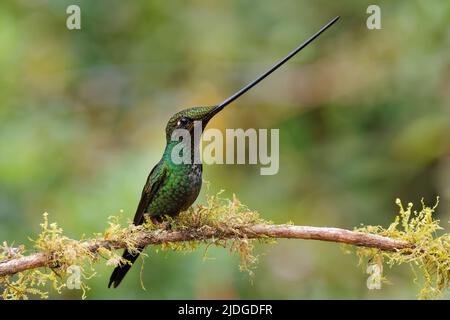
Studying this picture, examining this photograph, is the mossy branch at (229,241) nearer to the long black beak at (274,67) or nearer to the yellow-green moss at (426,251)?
the yellow-green moss at (426,251)

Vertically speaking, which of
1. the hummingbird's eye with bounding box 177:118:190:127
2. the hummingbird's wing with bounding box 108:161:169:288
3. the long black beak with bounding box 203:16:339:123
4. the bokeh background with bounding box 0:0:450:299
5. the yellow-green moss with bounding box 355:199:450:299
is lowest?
the yellow-green moss with bounding box 355:199:450:299

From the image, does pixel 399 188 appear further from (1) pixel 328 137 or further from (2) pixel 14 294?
(2) pixel 14 294

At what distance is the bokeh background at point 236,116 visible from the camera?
19.5 ft

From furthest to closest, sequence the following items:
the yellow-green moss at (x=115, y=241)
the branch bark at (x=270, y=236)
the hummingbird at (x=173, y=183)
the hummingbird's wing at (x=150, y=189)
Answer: the hummingbird's wing at (x=150, y=189) → the hummingbird at (x=173, y=183) → the yellow-green moss at (x=115, y=241) → the branch bark at (x=270, y=236)

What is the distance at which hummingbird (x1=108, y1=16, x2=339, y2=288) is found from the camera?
3.86 m

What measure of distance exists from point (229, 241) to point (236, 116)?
3.92 metres

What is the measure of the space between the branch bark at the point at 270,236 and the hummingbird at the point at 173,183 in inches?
15.0

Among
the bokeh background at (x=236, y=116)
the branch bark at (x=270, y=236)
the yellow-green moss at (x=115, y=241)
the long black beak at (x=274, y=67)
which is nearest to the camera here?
the branch bark at (x=270, y=236)

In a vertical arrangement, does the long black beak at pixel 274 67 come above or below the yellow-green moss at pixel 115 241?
above

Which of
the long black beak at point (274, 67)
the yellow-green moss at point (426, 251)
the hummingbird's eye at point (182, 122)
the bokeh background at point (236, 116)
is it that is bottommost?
the yellow-green moss at point (426, 251)

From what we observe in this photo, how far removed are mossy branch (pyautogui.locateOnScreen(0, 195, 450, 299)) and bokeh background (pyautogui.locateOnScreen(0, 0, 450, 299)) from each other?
2.02 m

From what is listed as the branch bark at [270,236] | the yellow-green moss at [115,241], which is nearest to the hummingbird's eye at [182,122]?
the yellow-green moss at [115,241]

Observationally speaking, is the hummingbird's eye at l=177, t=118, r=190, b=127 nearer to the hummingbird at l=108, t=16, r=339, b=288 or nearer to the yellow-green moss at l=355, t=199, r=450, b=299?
the hummingbird at l=108, t=16, r=339, b=288

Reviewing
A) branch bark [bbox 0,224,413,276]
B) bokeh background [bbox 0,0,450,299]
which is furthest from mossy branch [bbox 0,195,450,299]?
bokeh background [bbox 0,0,450,299]
